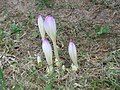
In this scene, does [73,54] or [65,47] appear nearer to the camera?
[73,54]

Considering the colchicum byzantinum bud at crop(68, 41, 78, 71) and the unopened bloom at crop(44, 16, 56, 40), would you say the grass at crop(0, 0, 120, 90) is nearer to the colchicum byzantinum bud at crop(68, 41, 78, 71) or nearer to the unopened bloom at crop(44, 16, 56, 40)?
the colchicum byzantinum bud at crop(68, 41, 78, 71)

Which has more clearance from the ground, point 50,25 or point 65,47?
point 50,25

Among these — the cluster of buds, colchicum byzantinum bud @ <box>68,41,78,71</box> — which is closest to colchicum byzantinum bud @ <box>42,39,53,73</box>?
the cluster of buds

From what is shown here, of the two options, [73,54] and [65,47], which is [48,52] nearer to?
[73,54]

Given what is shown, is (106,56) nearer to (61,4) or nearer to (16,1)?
(61,4)

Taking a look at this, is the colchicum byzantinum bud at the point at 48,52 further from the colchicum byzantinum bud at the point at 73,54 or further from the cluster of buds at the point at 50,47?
the colchicum byzantinum bud at the point at 73,54

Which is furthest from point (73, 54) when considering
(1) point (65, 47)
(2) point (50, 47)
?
(1) point (65, 47)

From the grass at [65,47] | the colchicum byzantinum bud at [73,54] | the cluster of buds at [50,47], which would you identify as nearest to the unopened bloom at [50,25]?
the cluster of buds at [50,47]

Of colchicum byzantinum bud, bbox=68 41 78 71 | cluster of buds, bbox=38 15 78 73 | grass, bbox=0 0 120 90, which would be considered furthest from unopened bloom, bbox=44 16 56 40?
grass, bbox=0 0 120 90

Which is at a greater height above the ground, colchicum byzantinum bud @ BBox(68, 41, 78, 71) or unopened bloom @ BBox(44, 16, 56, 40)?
unopened bloom @ BBox(44, 16, 56, 40)
